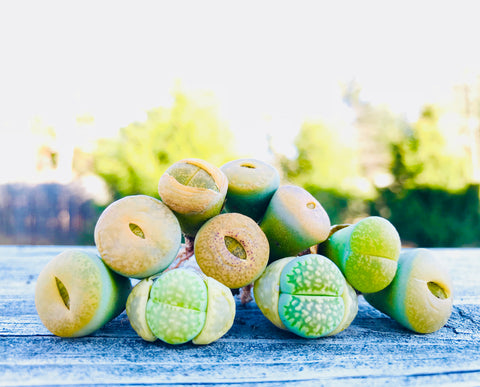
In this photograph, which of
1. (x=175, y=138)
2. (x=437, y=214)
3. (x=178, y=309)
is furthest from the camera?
(x=437, y=214)

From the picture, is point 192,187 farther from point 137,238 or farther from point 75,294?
point 75,294

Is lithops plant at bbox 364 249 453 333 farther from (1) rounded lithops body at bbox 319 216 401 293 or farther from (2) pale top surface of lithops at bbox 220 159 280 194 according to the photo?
(2) pale top surface of lithops at bbox 220 159 280 194

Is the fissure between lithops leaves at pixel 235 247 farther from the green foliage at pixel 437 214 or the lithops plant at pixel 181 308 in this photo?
the green foliage at pixel 437 214

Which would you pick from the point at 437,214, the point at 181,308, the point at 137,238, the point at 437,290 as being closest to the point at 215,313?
the point at 181,308

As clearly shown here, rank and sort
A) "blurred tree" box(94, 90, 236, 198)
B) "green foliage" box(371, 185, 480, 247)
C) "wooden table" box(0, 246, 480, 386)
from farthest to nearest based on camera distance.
Result: "green foliage" box(371, 185, 480, 247) → "blurred tree" box(94, 90, 236, 198) → "wooden table" box(0, 246, 480, 386)

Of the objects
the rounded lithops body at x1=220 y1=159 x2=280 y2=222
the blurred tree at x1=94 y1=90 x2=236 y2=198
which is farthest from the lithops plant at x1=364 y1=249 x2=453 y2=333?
the blurred tree at x1=94 y1=90 x2=236 y2=198

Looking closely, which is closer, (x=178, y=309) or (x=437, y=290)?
(x=178, y=309)

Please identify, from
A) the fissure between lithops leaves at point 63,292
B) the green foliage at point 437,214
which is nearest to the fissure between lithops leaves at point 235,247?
the fissure between lithops leaves at point 63,292
